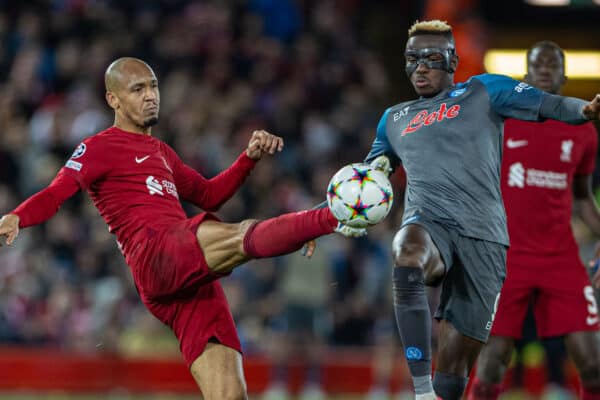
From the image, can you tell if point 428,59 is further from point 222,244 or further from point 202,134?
point 202,134

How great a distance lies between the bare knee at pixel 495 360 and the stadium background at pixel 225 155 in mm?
4585

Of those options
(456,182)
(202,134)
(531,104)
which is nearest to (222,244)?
(456,182)

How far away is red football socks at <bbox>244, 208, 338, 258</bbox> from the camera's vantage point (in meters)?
6.00

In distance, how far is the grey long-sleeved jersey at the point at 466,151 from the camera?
20.5 feet

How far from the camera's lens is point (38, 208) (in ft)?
19.9

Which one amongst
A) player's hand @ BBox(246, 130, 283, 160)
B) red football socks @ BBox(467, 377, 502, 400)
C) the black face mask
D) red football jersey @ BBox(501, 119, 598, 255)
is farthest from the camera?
red football jersey @ BBox(501, 119, 598, 255)

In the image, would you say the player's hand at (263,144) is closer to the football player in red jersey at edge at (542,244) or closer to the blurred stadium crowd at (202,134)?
the football player in red jersey at edge at (542,244)

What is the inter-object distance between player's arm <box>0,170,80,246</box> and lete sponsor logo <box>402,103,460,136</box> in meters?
2.02

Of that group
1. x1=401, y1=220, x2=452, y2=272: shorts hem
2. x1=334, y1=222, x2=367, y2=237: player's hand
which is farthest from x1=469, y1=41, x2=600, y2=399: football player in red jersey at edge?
x1=334, y1=222, x2=367, y2=237: player's hand

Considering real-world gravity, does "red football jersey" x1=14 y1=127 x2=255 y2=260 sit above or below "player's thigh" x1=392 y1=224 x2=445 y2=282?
above

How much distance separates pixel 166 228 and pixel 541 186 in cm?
286

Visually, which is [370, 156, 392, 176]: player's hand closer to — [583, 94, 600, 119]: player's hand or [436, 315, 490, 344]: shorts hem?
[436, 315, 490, 344]: shorts hem

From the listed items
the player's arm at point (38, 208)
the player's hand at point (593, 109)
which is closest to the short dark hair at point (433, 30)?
the player's hand at point (593, 109)

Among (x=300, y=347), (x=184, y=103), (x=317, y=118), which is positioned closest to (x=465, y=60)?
(x=317, y=118)
